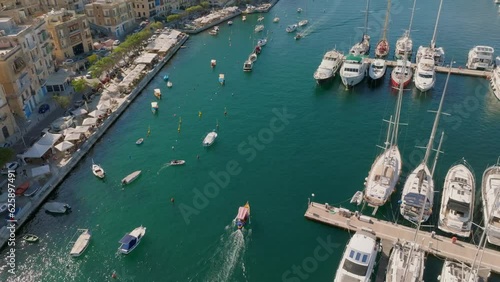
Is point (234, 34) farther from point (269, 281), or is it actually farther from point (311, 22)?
point (269, 281)

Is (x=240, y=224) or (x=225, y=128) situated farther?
(x=225, y=128)

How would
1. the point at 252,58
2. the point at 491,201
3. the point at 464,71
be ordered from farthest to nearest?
the point at 252,58
the point at 464,71
the point at 491,201

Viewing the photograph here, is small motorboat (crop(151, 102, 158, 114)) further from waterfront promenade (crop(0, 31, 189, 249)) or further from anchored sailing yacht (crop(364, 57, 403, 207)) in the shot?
anchored sailing yacht (crop(364, 57, 403, 207))

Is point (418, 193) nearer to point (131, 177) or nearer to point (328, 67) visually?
point (131, 177)

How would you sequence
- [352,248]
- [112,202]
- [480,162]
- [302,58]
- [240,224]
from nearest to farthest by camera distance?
[352,248]
[240,224]
[112,202]
[480,162]
[302,58]

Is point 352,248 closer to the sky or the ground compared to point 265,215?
closer to the sky

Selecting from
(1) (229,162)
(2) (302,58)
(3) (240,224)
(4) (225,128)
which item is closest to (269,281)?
(3) (240,224)

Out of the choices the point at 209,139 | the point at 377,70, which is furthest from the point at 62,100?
the point at 377,70
